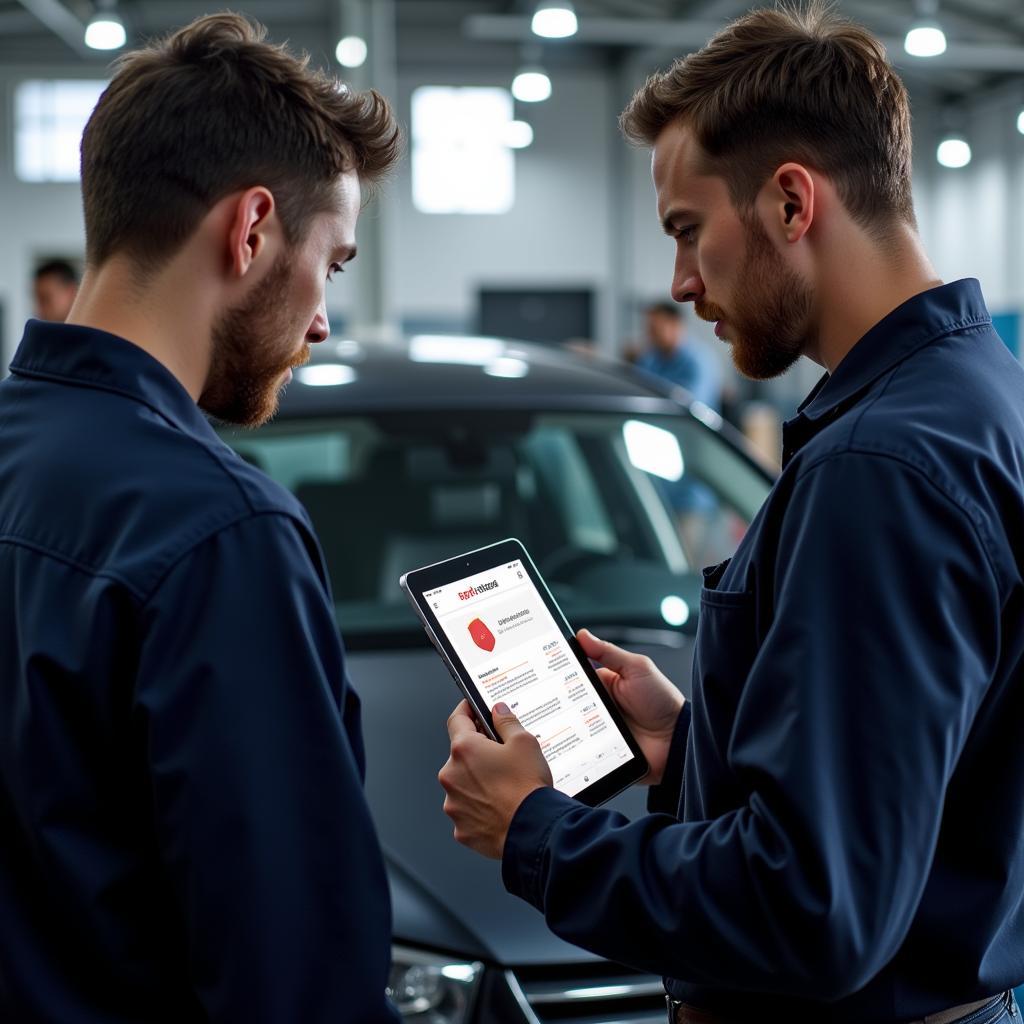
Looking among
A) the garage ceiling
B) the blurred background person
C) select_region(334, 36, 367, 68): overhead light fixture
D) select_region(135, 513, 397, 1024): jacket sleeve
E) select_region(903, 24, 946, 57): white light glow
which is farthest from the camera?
the garage ceiling

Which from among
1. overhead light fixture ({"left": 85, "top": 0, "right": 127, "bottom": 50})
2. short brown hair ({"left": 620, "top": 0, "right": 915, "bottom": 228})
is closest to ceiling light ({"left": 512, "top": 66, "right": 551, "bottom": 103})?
overhead light fixture ({"left": 85, "top": 0, "right": 127, "bottom": 50})

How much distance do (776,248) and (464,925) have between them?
1.09m

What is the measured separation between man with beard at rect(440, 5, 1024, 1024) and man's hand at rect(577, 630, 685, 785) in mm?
273

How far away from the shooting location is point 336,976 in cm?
111

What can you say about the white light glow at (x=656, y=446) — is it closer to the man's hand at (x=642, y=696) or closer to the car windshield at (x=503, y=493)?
the car windshield at (x=503, y=493)

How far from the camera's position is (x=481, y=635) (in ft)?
5.53

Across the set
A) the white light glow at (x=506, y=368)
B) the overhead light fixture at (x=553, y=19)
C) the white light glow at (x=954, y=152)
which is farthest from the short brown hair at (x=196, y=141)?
the white light glow at (x=954, y=152)

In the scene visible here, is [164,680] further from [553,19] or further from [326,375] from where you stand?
[553,19]

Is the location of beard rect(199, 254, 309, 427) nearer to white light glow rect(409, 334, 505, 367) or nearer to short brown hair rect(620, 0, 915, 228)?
short brown hair rect(620, 0, 915, 228)

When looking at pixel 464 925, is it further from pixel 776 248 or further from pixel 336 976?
pixel 776 248

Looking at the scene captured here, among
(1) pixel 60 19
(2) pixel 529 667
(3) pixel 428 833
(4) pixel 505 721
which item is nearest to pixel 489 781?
(4) pixel 505 721

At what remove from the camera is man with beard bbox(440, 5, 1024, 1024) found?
3.57 ft

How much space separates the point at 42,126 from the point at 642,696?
1563 centimetres

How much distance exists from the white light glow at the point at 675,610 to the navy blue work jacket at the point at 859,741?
1.55 metres
